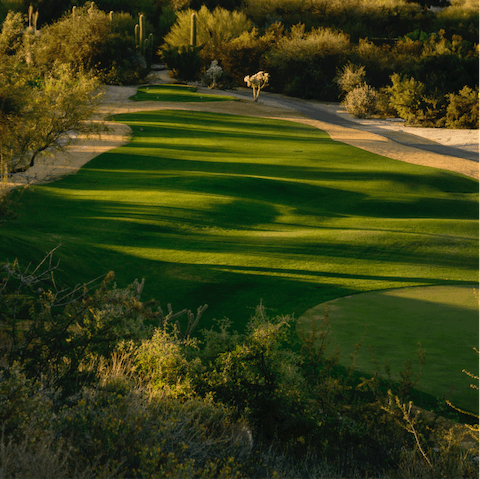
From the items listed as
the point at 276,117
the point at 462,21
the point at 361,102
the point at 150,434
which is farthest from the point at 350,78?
the point at 150,434

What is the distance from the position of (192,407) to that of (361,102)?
31.3m

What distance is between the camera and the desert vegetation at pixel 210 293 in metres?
4.54

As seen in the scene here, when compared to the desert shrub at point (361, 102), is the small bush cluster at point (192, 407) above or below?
below

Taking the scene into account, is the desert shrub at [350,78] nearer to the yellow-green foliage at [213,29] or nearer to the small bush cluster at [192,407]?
the yellow-green foliage at [213,29]

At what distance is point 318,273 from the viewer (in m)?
10.4

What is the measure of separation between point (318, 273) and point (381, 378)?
4.03 m

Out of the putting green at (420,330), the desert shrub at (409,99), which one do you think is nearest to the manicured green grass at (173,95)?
the desert shrub at (409,99)

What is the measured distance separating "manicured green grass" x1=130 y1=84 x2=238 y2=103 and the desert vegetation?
517 centimetres

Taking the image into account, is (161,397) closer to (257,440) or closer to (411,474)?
(257,440)

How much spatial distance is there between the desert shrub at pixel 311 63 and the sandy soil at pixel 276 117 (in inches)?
102

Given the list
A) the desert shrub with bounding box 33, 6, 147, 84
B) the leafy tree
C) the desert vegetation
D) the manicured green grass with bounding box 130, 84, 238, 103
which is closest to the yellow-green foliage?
the desert shrub with bounding box 33, 6, 147, 84

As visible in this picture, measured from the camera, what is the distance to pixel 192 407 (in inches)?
201

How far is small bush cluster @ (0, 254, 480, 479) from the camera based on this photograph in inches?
162

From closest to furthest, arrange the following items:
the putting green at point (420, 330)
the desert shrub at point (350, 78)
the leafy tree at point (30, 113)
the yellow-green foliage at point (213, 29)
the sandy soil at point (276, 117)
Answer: the putting green at point (420, 330) → the leafy tree at point (30, 113) → the sandy soil at point (276, 117) → the desert shrub at point (350, 78) → the yellow-green foliage at point (213, 29)
